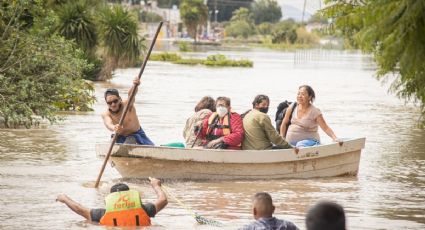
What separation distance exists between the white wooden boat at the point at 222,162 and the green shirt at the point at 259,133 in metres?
0.19

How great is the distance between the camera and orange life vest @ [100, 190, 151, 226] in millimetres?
12039

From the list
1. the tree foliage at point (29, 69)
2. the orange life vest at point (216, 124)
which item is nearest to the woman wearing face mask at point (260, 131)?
the orange life vest at point (216, 124)

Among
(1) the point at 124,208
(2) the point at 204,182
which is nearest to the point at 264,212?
(1) the point at 124,208

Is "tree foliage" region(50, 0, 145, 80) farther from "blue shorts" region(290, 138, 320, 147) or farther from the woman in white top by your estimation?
"blue shorts" region(290, 138, 320, 147)

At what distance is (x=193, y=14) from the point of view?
155 m

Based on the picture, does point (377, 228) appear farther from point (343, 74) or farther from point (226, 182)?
point (343, 74)

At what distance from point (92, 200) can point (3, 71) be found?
8.47ft

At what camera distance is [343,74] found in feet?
218

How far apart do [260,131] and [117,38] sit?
97.8ft

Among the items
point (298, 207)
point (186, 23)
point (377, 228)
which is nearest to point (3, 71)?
point (298, 207)

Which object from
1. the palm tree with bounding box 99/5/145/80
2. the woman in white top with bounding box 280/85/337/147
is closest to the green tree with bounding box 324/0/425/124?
the woman in white top with bounding box 280/85/337/147

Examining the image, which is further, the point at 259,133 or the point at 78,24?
the point at 78,24

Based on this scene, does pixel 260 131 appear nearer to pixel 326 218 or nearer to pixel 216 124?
pixel 216 124

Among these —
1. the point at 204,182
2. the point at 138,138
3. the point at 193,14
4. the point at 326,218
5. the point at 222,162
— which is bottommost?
the point at 193,14
